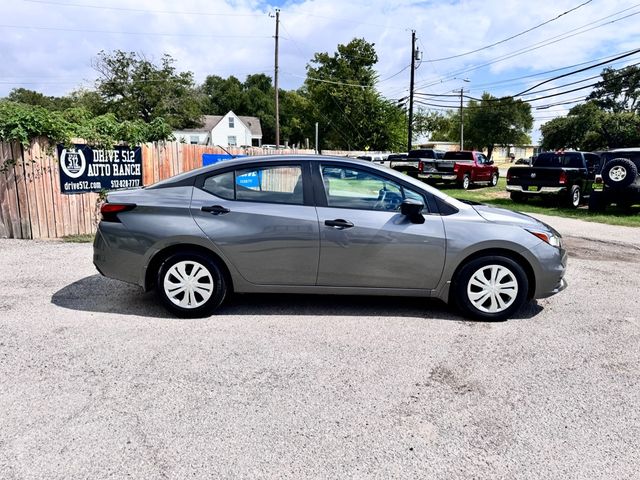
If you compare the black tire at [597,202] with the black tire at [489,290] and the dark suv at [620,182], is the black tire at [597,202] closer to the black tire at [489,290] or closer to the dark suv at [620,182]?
the dark suv at [620,182]

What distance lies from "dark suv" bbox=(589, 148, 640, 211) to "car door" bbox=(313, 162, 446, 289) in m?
10.4

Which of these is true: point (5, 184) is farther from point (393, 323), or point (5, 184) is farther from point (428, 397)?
point (428, 397)

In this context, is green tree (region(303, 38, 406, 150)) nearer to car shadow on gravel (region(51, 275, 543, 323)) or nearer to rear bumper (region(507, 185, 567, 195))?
rear bumper (region(507, 185, 567, 195))

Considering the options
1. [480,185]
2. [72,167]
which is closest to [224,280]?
[72,167]

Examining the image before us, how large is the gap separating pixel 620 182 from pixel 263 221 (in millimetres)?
11716

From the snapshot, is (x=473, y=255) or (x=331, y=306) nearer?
(x=473, y=255)

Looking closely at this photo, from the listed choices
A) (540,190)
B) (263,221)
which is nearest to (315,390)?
(263,221)

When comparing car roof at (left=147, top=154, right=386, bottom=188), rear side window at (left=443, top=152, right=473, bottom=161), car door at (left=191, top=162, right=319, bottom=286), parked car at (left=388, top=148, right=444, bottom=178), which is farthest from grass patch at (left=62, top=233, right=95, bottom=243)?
rear side window at (left=443, top=152, right=473, bottom=161)

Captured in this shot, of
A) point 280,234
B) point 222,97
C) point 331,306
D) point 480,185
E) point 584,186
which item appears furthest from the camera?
point 222,97

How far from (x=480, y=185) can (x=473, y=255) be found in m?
19.9

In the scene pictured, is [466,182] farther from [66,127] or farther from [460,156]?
[66,127]

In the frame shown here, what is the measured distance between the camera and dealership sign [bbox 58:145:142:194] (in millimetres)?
8258

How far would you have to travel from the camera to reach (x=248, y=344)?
→ 12.7ft

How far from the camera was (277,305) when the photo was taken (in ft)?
16.0
